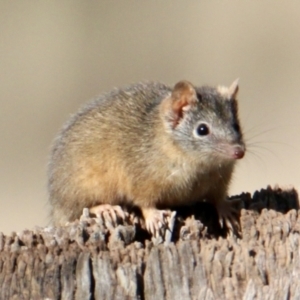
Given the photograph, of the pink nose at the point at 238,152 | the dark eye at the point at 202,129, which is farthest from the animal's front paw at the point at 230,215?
the dark eye at the point at 202,129

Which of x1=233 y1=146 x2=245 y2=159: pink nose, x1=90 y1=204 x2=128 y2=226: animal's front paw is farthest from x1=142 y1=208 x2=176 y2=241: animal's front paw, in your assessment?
x1=233 y1=146 x2=245 y2=159: pink nose

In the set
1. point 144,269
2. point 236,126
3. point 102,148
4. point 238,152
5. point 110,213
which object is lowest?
point 144,269

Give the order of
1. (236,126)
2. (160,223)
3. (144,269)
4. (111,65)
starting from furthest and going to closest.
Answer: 1. (111,65)
2. (236,126)
3. (160,223)
4. (144,269)

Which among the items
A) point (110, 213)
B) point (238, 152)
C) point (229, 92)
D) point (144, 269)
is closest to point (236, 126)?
point (229, 92)

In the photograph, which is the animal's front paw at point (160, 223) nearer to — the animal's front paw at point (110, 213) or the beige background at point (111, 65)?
the animal's front paw at point (110, 213)

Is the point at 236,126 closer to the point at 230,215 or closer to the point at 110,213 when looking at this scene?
the point at 230,215

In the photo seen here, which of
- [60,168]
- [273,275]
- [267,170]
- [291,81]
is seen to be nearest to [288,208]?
[273,275]

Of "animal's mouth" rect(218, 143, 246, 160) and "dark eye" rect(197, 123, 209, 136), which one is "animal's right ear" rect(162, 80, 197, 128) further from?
"animal's mouth" rect(218, 143, 246, 160)
